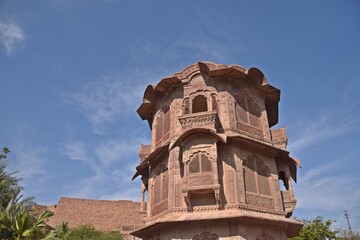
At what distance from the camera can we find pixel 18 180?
87.8 feet

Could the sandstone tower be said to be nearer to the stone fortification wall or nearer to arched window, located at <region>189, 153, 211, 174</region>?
arched window, located at <region>189, 153, 211, 174</region>

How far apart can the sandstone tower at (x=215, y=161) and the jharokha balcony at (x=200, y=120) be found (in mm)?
46

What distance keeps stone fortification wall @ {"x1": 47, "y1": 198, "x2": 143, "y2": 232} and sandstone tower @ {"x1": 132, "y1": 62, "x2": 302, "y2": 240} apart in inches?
1043

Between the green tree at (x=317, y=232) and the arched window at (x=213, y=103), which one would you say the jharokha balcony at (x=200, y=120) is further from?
the green tree at (x=317, y=232)

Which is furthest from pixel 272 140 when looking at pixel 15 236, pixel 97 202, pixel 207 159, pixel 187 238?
pixel 97 202

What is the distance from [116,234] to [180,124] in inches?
1043

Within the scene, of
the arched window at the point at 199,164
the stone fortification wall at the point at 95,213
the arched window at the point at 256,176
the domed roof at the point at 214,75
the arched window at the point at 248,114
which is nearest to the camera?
the arched window at the point at 199,164

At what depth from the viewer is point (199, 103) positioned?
1812 centimetres

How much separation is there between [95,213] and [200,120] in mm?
32449

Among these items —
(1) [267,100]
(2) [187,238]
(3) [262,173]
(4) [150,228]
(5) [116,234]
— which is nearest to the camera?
(2) [187,238]

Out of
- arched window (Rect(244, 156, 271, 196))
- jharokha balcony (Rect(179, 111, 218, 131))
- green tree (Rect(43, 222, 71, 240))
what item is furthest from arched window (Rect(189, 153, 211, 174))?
green tree (Rect(43, 222, 71, 240))

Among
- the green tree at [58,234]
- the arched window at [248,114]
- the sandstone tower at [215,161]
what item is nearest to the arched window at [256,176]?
the sandstone tower at [215,161]

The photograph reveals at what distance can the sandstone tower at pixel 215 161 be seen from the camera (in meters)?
14.1

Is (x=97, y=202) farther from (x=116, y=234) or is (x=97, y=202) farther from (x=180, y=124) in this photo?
(x=180, y=124)
